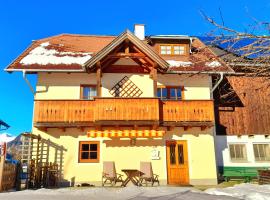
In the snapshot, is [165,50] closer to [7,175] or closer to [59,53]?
[59,53]

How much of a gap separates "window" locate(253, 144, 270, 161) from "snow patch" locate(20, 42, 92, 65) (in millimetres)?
11565

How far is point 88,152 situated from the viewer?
15.3 metres

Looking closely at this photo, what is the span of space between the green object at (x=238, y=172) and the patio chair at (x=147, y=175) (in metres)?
4.27

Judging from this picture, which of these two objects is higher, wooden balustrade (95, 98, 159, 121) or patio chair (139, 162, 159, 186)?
wooden balustrade (95, 98, 159, 121)

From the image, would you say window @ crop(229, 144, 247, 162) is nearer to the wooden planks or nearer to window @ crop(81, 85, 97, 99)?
window @ crop(81, 85, 97, 99)

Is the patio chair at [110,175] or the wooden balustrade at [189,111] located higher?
the wooden balustrade at [189,111]

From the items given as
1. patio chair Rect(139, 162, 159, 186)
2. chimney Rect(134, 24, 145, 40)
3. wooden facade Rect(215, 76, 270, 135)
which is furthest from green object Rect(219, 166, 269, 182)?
chimney Rect(134, 24, 145, 40)

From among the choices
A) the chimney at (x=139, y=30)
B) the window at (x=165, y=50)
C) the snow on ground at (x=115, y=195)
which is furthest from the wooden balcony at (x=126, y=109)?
the chimney at (x=139, y=30)

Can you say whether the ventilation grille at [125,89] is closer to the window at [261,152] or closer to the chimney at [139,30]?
the chimney at [139,30]

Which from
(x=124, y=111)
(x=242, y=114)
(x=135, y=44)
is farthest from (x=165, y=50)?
(x=242, y=114)

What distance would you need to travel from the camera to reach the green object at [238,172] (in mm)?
16391

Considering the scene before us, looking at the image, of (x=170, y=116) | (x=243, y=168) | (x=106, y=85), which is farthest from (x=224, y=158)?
(x=106, y=85)

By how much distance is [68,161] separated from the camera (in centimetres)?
1502

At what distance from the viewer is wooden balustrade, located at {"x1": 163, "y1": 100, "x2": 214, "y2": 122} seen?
1512 cm
